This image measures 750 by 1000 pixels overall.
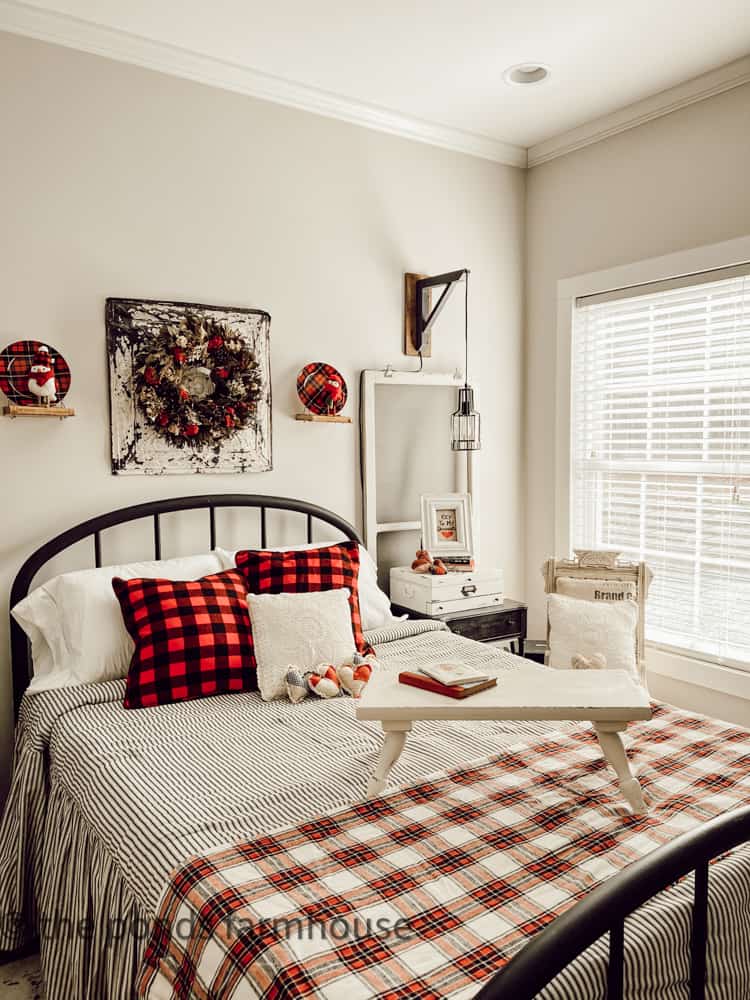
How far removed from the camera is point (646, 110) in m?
3.13

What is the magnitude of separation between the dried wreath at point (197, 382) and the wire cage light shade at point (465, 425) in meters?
0.93

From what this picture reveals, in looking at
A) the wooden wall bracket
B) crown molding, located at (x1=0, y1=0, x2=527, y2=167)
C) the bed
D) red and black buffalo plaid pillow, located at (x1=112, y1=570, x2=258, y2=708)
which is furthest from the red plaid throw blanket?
crown molding, located at (x1=0, y1=0, x2=527, y2=167)

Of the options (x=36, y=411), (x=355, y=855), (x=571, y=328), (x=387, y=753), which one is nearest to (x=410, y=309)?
(x=571, y=328)

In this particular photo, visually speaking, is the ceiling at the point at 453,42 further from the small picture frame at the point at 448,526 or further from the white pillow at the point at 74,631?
the white pillow at the point at 74,631

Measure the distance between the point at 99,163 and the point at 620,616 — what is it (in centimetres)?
248

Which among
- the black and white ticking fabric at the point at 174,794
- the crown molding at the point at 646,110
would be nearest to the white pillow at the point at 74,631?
the black and white ticking fabric at the point at 174,794

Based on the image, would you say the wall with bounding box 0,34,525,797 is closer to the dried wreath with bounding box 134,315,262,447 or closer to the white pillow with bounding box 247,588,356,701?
the dried wreath with bounding box 134,315,262,447

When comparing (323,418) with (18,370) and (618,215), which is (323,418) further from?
(618,215)

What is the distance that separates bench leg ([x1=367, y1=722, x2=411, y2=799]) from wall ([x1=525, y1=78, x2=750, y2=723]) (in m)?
1.85

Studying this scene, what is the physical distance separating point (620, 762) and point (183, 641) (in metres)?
1.28

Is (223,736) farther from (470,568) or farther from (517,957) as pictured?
(470,568)

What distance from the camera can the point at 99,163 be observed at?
264 cm

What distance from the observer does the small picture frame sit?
3.38 metres

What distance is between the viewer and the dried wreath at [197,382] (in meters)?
2.73
